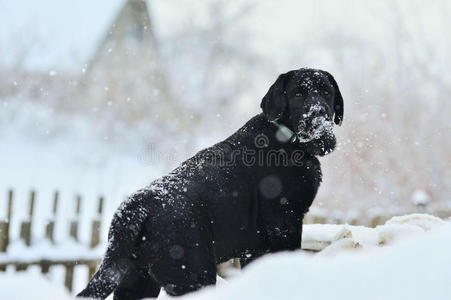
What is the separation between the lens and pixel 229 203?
278 cm

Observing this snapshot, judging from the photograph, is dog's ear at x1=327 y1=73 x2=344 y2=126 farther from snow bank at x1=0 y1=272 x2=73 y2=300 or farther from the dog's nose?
snow bank at x1=0 y1=272 x2=73 y2=300

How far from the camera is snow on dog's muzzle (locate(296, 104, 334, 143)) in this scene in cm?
311

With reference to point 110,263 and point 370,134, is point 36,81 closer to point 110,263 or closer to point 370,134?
→ point 370,134

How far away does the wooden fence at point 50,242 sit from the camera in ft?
21.3

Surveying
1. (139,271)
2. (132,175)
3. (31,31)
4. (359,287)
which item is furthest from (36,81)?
(359,287)

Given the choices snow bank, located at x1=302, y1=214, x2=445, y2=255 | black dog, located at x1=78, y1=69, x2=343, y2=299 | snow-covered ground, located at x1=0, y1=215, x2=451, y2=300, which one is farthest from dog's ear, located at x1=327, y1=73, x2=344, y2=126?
snow-covered ground, located at x1=0, y1=215, x2=451, y2=300

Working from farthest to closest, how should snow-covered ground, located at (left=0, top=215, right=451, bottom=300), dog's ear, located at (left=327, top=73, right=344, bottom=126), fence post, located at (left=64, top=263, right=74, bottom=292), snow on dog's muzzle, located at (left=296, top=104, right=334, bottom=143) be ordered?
fence post, located at (left=64, top=263, right=74, bottom=292) → dog's ear, located at (left=327, top=73, right=344, bottom=126) → snow on dog's muzzle, located at (left=296, top=104, right=334, bottom=143) → snow-covered ground, located at (left=0, top=215, right=451, bottom=300)

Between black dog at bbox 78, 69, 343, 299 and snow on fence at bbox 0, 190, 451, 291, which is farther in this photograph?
snow on fence at bbox 0, 190, 451, 291

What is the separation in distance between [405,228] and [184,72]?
19.1 m

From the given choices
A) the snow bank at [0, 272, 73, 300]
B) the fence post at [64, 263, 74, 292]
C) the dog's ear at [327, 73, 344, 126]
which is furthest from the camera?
the fence post at [64, 263, 74, 292]

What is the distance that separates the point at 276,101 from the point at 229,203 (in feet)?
2.82

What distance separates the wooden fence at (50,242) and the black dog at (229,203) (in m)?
4.39

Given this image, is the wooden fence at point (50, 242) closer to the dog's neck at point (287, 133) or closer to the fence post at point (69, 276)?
the fence post at point (69, 276)

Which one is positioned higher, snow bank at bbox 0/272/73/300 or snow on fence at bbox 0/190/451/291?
snow bank at bbox 0/272/73/300
